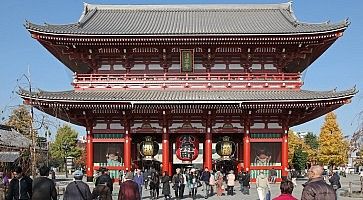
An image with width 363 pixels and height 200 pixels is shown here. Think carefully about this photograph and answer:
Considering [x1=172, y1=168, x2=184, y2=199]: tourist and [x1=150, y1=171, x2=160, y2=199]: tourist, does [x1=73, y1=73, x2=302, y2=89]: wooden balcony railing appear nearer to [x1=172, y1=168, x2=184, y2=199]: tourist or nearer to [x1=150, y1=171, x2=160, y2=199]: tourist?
[x1=150, y1=171, x2=160, y2=199]: tourist

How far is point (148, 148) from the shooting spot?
37844 mm

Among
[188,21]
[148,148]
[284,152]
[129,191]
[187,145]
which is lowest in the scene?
[129,191]

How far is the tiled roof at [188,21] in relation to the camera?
36281 mm

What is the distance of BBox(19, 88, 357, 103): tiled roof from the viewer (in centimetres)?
3431

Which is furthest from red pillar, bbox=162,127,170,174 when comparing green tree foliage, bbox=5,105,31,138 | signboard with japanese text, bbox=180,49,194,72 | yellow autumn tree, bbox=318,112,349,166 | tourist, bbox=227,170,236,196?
yellow autumn tree, bbox=318,112,349,166

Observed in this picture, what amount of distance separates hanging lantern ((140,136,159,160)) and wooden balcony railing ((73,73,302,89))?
4.07 m

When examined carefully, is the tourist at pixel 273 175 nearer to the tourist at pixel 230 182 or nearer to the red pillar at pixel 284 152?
the red pillar at pixel 284 152

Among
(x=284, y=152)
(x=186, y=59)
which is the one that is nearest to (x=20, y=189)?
(x=186, y=59)

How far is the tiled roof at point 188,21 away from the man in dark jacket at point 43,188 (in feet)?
79.6

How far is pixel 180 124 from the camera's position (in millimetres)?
37594

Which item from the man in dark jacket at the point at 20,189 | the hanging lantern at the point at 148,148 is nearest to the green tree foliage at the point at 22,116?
the hanging lantern at the point at 148,148

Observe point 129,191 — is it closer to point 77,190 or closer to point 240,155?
point 77,190

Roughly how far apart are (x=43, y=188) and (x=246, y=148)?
25.3m

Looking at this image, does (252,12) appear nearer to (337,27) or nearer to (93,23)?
(337,27)
